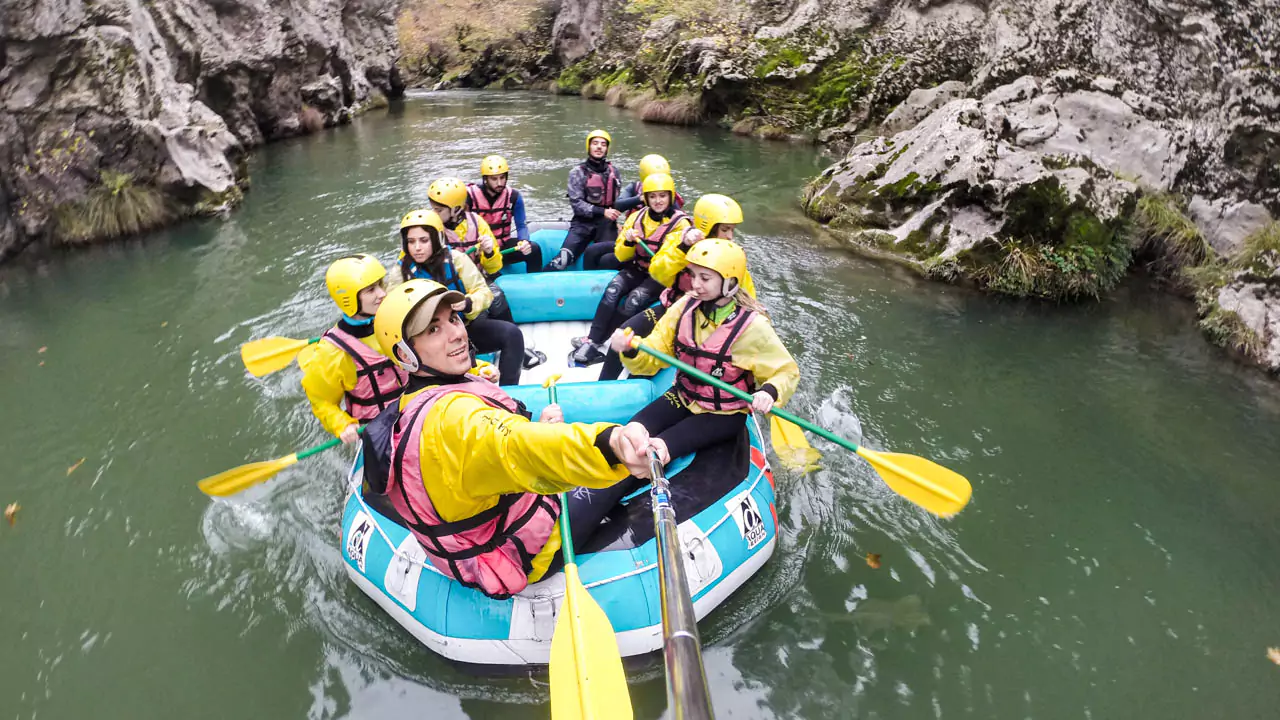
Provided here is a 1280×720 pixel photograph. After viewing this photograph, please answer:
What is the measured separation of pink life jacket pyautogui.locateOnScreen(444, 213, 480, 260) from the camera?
5.39 m

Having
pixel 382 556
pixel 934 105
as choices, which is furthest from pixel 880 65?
pixel 382 556

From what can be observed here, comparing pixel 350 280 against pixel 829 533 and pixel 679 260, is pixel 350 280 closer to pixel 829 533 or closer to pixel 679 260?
pixel 679 260

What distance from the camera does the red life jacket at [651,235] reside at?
566 cm

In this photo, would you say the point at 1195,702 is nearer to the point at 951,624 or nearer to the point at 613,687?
the point at 951,624

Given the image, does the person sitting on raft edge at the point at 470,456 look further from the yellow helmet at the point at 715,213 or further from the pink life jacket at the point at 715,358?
the yellow helmet at the point at 715,213

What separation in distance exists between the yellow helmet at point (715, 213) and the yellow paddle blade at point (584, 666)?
3103 mm

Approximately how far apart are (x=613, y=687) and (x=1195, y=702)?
3027 mm

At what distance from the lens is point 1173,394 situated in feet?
18.4

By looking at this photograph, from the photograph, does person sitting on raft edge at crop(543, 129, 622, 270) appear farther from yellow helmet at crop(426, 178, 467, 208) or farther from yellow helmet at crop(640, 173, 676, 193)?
yellow helmet at crop(426, 178, 467, 208)

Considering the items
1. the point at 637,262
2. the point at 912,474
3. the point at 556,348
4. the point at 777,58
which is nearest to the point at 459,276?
the point at 556,348

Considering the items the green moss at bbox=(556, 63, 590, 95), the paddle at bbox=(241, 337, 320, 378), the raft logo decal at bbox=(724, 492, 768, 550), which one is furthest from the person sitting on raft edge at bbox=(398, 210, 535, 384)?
the green moss at bbox=(556, 63, 590, 95)

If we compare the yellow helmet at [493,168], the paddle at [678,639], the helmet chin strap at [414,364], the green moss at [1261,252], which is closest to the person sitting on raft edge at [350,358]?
the helmet chin strap at [414,364]

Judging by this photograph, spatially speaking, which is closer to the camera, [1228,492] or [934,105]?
[1228,492]

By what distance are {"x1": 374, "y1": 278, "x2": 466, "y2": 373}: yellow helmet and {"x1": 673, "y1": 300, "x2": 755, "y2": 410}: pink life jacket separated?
1.72 meters
